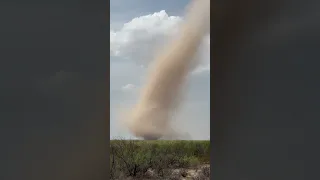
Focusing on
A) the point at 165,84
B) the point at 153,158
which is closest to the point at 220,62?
the point at 165,84

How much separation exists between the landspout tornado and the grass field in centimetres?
49

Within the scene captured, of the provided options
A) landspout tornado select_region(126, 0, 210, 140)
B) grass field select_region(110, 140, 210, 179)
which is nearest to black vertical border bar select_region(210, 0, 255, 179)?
landspout tornado select_region(126, 0, 210, 140)

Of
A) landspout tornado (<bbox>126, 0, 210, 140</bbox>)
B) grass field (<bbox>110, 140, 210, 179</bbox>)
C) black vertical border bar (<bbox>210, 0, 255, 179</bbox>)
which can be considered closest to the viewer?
black vertical border bar (<bbox>210, 0, 255, 179</bbox>)

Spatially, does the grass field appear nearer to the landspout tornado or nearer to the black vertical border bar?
the landspout tornado

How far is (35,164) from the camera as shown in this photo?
196 centimetres

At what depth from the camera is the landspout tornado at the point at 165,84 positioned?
536cm

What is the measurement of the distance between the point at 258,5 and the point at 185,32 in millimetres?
3848

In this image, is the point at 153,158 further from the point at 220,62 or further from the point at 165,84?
the point at 220,62

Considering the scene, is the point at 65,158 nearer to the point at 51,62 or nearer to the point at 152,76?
the point at 51,62

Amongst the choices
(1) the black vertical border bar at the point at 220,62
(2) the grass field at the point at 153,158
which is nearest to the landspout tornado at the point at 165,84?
(2) the grass field at the point at 153,158

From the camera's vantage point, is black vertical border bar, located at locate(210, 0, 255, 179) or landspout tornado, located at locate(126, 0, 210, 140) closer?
black vertical border bar, located at locate(210, 0, 255, 179)

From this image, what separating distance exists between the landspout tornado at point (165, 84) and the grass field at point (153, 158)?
49cm

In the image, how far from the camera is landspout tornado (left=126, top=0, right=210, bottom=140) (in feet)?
17.6

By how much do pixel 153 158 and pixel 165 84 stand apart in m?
Result: 1.39
